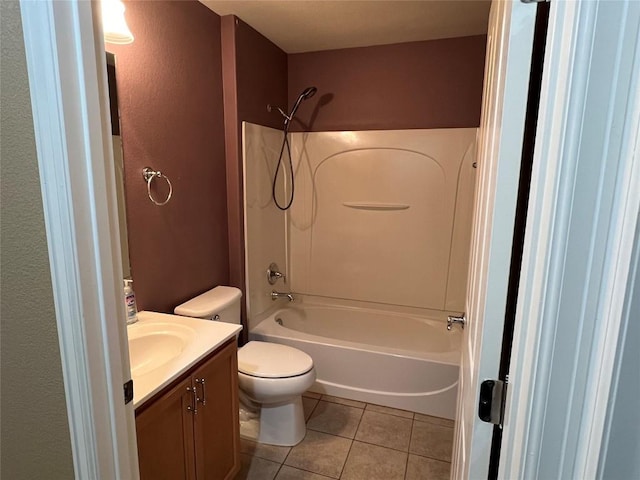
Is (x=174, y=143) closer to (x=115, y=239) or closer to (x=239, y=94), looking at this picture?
(x=239, y=94)

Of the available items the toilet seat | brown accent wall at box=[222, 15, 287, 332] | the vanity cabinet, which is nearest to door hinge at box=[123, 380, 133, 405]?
the vanity cabinet

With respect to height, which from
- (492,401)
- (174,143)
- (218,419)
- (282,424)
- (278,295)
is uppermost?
(174,143)

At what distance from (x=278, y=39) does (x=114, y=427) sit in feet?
8.53

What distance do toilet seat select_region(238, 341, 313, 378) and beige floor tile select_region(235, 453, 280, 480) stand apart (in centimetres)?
45

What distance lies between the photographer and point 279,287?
3.20 meters

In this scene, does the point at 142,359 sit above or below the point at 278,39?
below

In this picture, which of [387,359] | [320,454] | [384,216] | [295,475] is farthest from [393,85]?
[295,475]

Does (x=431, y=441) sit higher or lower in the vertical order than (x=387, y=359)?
lower

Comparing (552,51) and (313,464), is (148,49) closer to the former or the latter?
(552,51)

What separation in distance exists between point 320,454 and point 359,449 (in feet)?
0.71

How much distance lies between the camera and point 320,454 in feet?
6.98

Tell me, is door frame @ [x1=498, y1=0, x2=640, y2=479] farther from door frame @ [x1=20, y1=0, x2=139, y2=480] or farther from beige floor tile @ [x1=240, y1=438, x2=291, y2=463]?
beige floor tile @ [x1=240, y1=438, x2=291, y2=463]

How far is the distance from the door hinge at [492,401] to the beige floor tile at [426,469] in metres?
1.47

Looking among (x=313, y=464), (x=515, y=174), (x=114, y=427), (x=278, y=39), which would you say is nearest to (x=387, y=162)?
(x=278, y=39)
